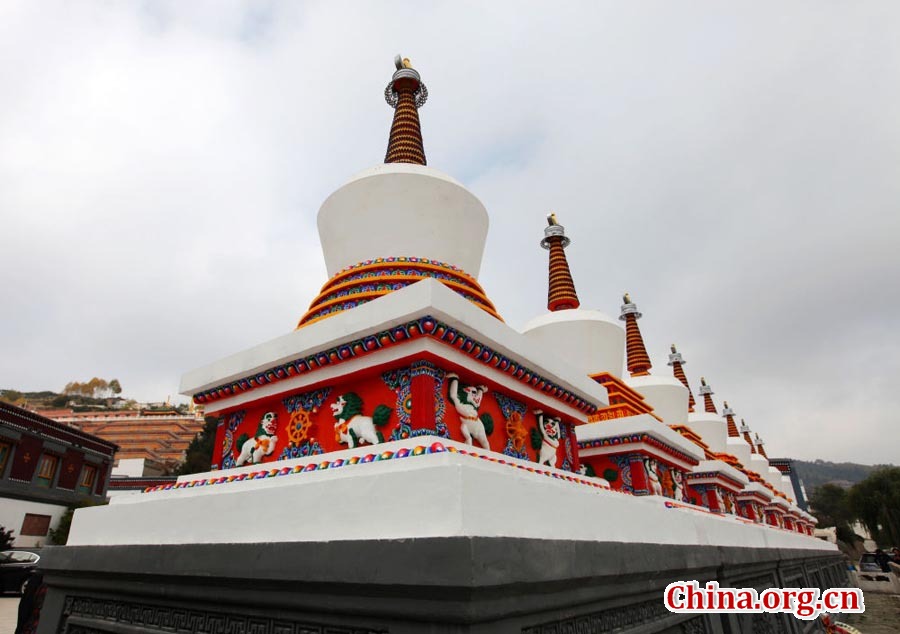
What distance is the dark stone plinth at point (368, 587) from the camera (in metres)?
2.31

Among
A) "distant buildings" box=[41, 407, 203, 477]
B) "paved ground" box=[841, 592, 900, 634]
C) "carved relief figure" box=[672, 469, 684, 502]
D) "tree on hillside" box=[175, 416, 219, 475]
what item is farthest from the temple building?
"distant buildings" box=[41, 407, 203, 477]

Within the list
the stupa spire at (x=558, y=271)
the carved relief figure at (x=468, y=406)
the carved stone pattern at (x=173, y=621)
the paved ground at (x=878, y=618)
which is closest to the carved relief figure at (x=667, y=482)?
the stupa spire at (x=558, y=271)

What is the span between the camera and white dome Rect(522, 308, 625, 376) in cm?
1002

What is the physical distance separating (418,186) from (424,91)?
10.7 ft

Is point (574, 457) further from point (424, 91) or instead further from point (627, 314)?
point (627, 314)

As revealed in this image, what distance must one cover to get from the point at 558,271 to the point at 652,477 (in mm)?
5105

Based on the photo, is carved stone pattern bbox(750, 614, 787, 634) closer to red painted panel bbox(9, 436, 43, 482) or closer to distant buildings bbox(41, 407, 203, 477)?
red painted panel bbox(9, 436, 43, 482)

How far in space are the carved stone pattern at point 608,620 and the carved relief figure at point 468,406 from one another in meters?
1.36

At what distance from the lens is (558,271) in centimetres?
1208

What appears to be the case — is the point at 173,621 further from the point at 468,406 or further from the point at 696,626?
the point at 696,626

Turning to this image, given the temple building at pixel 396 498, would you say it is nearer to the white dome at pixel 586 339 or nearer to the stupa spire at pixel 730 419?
the white dome at pixel 586 339

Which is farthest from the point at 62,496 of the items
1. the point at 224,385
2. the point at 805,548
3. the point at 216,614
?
the point at 805,548

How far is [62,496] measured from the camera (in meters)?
22.3

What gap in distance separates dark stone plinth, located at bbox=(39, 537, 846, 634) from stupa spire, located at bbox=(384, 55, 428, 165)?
547 centimetres
